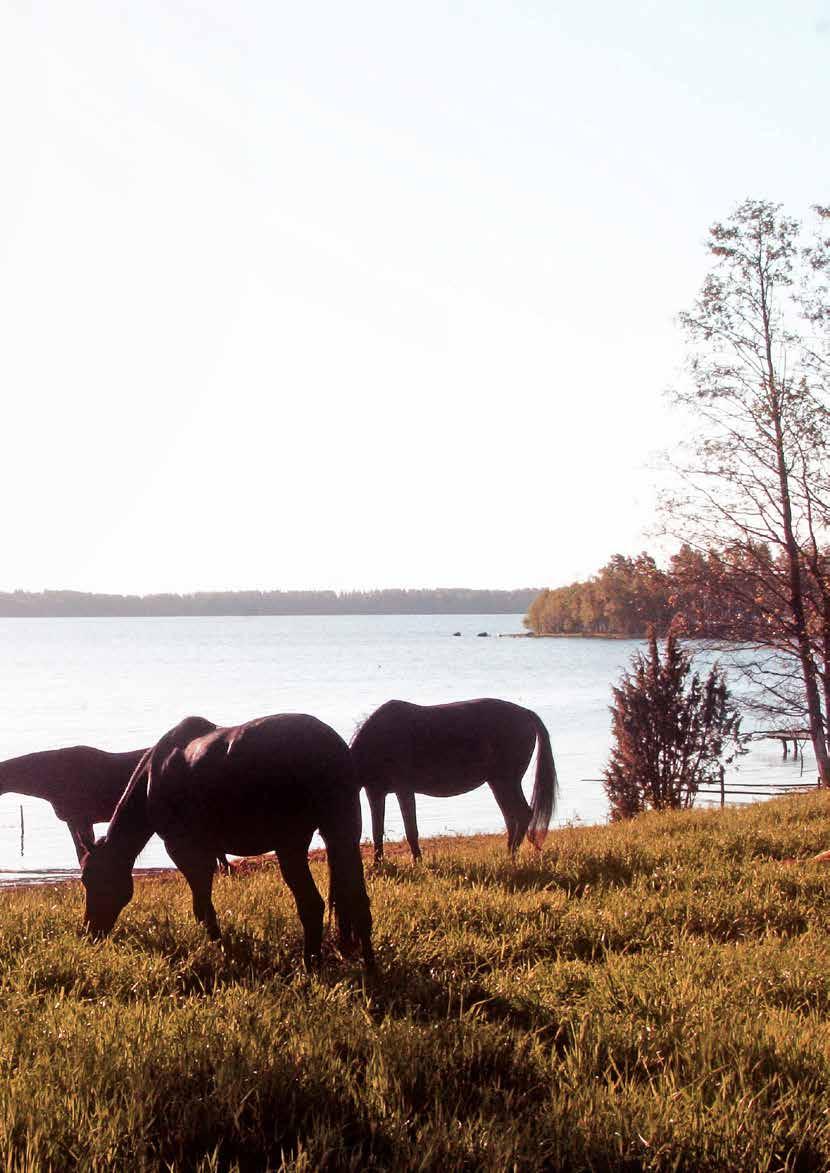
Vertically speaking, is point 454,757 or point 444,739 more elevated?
point 444,739

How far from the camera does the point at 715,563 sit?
23359 mm

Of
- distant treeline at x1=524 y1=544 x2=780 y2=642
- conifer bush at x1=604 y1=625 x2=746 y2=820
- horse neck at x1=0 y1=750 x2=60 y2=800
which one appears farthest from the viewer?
conifer bush at x1=604 y1=625 x2=746 y2=820

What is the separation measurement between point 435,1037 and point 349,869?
1.58 metres

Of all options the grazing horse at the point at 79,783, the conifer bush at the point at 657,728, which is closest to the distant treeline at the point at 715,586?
the conifer bush at the point at 657,728

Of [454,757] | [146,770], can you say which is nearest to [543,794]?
[454,757]

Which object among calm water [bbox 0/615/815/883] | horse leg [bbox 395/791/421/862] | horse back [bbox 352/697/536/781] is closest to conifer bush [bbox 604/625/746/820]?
calm water [bbox 0/615/815/883]

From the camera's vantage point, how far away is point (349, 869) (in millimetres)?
6352

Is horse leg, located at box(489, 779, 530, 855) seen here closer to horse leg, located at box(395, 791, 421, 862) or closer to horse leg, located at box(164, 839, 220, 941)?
horse leg, located at box(395, 791, 421, 862)

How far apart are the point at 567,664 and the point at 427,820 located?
4408 inches

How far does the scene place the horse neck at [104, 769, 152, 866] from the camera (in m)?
7.23

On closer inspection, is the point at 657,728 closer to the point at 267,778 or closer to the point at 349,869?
the point at 349,869

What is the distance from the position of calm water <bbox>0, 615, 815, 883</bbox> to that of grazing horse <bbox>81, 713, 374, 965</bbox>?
17.6 metres

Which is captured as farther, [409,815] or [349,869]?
[409,815]

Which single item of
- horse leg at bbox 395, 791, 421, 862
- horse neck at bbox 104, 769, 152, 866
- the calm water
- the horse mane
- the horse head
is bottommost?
the calm water
